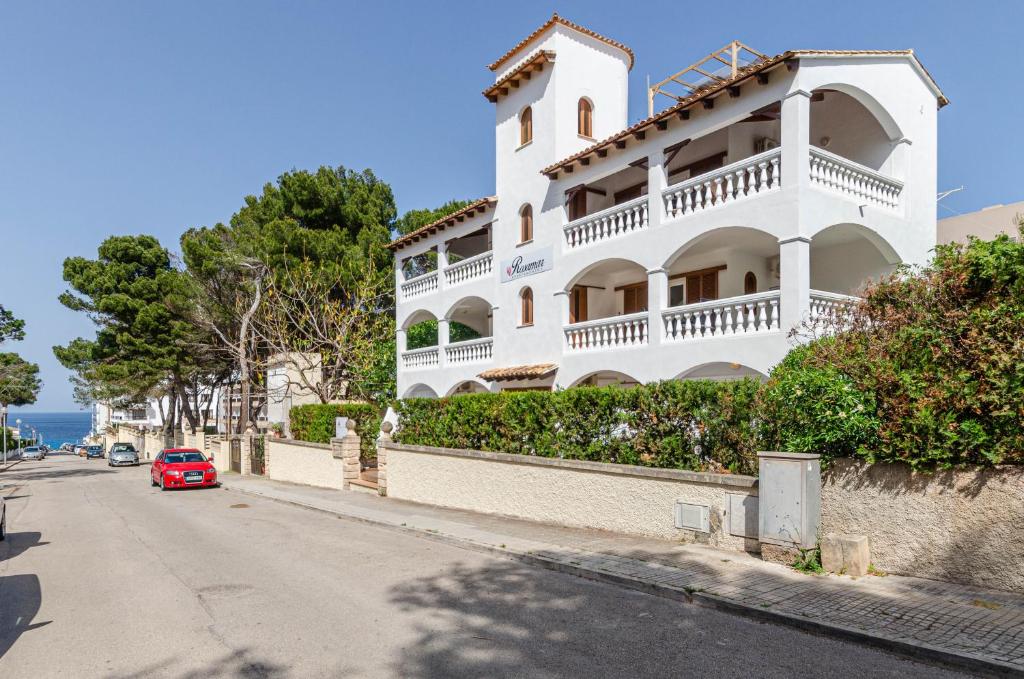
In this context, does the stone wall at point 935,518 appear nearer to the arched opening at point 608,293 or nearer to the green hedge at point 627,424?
the green hedge at point 627,424

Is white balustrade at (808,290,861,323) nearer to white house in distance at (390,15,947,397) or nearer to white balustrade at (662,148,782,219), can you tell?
white house in distance at (390,15,947,397)

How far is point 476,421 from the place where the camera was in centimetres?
1540

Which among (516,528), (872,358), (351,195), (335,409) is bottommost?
(516,528)

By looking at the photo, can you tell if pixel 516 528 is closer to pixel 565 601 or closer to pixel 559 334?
pixel 565 601

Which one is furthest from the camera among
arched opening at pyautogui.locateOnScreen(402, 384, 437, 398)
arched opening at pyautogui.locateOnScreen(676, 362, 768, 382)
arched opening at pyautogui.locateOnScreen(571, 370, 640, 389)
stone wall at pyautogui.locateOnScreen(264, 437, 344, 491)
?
arched opening at pyautogui.locateOnScreen(402, 384, 437, 398)

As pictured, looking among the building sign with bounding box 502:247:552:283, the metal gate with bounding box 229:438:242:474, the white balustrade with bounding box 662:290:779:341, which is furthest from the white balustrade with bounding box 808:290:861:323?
the metal gate with bounding box 229:438:242:474

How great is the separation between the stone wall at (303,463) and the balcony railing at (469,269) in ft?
23.9

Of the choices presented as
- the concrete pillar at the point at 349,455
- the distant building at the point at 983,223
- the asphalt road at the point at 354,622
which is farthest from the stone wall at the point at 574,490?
the distant building at the point at 983,223

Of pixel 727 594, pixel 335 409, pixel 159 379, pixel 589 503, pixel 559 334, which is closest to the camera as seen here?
pixel 727 594

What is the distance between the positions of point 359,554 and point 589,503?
13.3 ft

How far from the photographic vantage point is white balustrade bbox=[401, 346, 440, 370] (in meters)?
24.7

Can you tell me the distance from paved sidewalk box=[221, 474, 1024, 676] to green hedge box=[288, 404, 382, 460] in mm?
10982

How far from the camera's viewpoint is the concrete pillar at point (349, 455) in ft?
70.5

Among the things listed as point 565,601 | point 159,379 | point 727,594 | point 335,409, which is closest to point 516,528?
point 565,601
